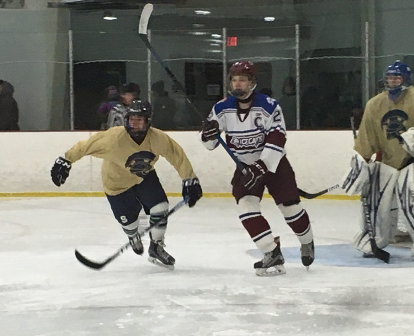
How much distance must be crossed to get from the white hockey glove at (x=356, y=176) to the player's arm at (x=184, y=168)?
82 centimetres

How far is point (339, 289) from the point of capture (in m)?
2.91

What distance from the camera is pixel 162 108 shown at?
683cm

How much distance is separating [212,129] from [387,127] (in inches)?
39.5

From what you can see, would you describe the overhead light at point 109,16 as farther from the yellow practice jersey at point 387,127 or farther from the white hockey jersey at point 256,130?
the white hockey jersey at point 256,130

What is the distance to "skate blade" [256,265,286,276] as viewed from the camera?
125 inches

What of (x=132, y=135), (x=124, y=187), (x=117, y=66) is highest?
(x=117, y=66)

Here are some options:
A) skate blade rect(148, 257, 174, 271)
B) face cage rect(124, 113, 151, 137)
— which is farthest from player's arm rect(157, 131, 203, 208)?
skate blade rect(148, 257, 174, 271)

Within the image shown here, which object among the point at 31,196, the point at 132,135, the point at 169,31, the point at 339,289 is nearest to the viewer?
the point at 339,289

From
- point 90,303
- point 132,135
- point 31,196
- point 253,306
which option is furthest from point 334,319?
point 31,196

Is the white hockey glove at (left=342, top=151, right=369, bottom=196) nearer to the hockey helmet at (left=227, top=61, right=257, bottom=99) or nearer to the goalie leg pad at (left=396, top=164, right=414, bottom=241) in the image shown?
the goalie leg pad at (left=396, top=164, right=414, bottom=241)

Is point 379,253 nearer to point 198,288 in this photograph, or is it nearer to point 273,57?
point 198,288

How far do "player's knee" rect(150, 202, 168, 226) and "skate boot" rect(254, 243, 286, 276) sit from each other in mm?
498

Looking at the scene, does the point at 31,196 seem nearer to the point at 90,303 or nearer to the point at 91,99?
the point at 91,99

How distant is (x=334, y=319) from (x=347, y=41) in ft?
16.5
